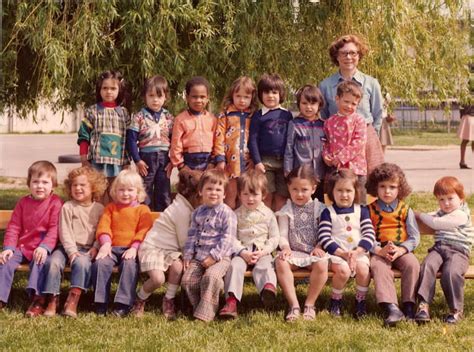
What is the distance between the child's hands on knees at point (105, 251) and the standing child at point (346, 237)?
1.48m

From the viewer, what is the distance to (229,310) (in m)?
5.29

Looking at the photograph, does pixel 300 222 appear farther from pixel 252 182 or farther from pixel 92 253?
pixel 92 253

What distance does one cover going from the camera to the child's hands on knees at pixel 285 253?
5432mm

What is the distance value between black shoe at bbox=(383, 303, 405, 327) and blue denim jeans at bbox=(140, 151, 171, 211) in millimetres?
2048

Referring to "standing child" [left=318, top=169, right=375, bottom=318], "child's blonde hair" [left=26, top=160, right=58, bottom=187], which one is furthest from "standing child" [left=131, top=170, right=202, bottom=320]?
"standing child" [left=318, top=169, right=375, bottom=318]

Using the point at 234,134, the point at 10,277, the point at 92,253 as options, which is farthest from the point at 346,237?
the point at 10,277

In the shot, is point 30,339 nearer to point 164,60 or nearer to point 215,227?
point 215,227

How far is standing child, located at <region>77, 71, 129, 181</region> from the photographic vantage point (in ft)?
20.3

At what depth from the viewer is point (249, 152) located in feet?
19.8

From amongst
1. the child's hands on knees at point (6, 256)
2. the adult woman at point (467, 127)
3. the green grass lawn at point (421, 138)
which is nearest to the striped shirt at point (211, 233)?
the child's hands on knees at point (6, 256)

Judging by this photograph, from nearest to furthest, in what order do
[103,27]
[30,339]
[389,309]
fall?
1. [30,339]
2. [389,309]
3. [103,27]

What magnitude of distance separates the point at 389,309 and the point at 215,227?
1297 millimetres

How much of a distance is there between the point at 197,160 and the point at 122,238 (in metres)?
0.90

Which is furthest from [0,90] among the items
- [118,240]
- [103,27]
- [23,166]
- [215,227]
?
[23,166]
